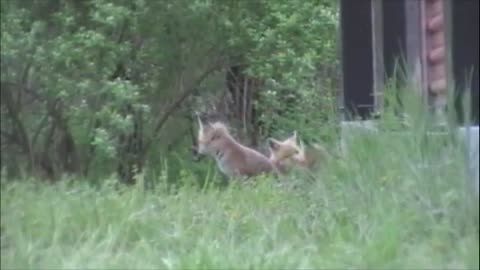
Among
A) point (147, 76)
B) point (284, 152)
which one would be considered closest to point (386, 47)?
point (284, 152)

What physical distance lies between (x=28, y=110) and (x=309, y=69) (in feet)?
13.3

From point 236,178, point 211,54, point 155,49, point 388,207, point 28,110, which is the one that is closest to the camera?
point 388,207

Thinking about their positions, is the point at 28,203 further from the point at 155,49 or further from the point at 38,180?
the point at 155,49

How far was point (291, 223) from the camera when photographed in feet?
23.9

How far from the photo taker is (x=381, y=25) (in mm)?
10453

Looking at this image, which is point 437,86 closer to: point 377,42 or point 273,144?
point 377,42

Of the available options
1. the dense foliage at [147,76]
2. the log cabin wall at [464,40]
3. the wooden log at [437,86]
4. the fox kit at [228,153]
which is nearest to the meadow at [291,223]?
the dense foliage at [147,76]

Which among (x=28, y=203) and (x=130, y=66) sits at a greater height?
(x=130, y=66)

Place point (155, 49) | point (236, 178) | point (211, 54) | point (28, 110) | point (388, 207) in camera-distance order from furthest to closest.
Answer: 1. point (211, 54)
2. point (155, 49)
3. point (236, 178)
4. point (28, 110)
5. point (388, 207)

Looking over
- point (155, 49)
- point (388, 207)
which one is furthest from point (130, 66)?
point (388, 207)

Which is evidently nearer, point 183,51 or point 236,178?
point 236,178

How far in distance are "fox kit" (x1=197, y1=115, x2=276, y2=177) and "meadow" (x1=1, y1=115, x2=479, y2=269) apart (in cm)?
223

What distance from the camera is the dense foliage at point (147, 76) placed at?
26.1 feet

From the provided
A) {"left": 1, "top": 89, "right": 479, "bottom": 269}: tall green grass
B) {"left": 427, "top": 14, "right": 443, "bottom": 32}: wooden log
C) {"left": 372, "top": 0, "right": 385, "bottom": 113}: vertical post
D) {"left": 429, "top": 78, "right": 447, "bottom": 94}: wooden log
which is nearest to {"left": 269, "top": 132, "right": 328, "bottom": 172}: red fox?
{"left": 1, "top": 89, "right": 479, "bottom": 269}: tall green grass
